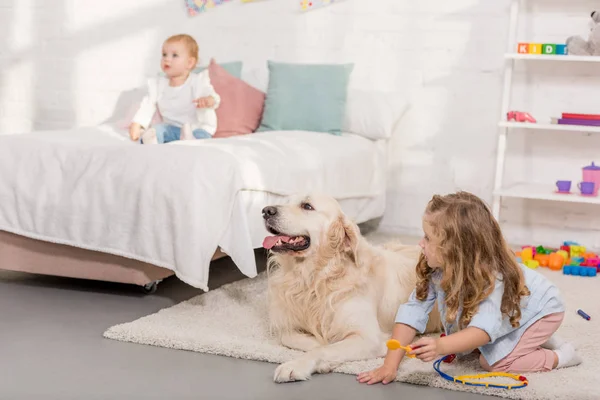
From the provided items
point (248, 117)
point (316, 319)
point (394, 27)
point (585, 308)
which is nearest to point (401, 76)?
point (394, 27)

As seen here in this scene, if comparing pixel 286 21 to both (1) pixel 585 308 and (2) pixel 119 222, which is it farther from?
(1) pixel 585 308

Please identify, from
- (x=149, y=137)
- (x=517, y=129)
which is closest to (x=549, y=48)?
(x=517, y=129)

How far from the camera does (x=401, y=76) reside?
14.1 feet

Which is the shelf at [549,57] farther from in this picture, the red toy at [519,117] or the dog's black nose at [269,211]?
the dog's black nose at [269,211]

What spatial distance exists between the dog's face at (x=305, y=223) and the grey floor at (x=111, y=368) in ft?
1.10

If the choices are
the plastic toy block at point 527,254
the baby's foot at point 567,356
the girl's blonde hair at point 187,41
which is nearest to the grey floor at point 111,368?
the baby's foot at point 567,356

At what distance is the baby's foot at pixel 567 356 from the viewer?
2223 millimetres

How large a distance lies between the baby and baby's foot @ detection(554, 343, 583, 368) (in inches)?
78.6

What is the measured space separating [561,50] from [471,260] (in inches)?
79.6

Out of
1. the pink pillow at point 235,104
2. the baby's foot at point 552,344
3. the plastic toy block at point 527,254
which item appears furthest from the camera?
the pink pillow at point 235,104

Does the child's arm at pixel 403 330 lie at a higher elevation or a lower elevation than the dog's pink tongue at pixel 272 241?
lower

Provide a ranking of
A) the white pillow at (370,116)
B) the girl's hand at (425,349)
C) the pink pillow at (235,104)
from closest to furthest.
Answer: the girl's hand at (425,349) < the pink pillow at (235,104) < the white pillow at (370,116)

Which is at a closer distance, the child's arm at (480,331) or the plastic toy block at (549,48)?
the child's arm at (480,331)

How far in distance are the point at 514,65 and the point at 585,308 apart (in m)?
1.56
